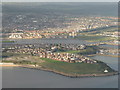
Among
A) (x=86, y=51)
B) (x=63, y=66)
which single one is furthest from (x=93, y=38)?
(x=63, y=66)

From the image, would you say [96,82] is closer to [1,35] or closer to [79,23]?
[1,35]

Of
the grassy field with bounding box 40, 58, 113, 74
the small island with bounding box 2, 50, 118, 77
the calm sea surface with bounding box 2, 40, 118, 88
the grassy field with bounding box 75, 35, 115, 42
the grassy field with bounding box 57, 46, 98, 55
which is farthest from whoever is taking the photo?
the grassy field with bounding box 75, 35, 115, 42

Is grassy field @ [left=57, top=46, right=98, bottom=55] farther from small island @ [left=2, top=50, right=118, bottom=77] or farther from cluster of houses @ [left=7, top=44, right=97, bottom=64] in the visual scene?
small island @ [left=2, top=50, right=118, bottom=77]

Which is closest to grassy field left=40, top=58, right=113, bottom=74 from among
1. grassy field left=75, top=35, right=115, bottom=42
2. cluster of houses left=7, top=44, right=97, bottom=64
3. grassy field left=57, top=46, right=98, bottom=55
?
cluster of houses left=7, top=44, right=97, bottom=64

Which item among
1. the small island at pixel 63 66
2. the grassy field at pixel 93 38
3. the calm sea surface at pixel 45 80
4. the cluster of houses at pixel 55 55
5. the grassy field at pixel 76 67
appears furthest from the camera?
the grassy field at pixel 93 38

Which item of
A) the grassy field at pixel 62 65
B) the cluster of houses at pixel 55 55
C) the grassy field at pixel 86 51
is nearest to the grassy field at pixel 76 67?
the grassy field at pixel 62 65

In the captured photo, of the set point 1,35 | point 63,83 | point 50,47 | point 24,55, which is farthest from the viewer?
point 1,35

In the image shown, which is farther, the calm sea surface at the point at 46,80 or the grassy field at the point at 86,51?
the grassy field at the point at 86,51

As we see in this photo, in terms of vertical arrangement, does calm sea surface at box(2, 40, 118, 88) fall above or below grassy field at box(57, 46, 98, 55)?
below

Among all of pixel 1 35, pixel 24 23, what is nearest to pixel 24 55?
pixel 1 35

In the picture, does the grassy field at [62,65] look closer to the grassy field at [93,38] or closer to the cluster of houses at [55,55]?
the cluster of houses at [55,55]

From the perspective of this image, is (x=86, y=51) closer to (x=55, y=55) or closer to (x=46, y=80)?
(x=55, y=55)
